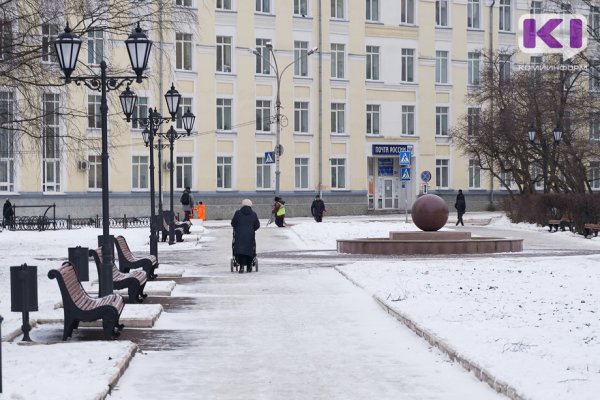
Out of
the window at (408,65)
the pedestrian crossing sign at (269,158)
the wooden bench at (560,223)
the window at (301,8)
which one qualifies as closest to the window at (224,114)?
the pedestrian crossing sign at (269,158)

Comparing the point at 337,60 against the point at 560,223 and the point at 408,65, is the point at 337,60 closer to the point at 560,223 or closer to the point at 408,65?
the point at 408,65

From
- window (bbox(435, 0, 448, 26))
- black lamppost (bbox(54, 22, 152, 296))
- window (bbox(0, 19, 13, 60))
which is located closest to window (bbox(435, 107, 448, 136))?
window (bbox(435, 0, 448, 26))

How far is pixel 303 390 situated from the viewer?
1002 centimetres

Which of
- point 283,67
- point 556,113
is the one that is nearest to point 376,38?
point 283,67

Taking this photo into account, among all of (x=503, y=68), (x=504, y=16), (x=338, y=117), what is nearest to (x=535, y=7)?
(x=504, y=16)

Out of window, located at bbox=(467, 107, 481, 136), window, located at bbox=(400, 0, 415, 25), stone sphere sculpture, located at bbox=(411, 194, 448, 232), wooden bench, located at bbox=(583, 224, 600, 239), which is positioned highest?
window, located at bbox=(400, 0, 415, 25)

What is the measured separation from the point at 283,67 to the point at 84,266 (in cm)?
4753

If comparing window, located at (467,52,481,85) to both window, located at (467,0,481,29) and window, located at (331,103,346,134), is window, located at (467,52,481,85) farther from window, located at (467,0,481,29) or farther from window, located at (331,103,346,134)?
window, located at (331,103,346,134)

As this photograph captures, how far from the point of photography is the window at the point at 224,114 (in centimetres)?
6473

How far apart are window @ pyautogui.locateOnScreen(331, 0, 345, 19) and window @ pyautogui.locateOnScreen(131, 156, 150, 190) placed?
48.6ft

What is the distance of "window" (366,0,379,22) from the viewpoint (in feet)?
228

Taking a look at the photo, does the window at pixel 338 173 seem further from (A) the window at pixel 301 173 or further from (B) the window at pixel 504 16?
(B) the window at pixel 504 16

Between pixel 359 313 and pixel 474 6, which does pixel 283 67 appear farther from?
pixel 359 313

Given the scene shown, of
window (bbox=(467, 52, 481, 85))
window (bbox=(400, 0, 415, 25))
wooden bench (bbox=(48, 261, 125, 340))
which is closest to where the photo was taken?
wooden bench (bbox=(48, 261, 125, 340))
